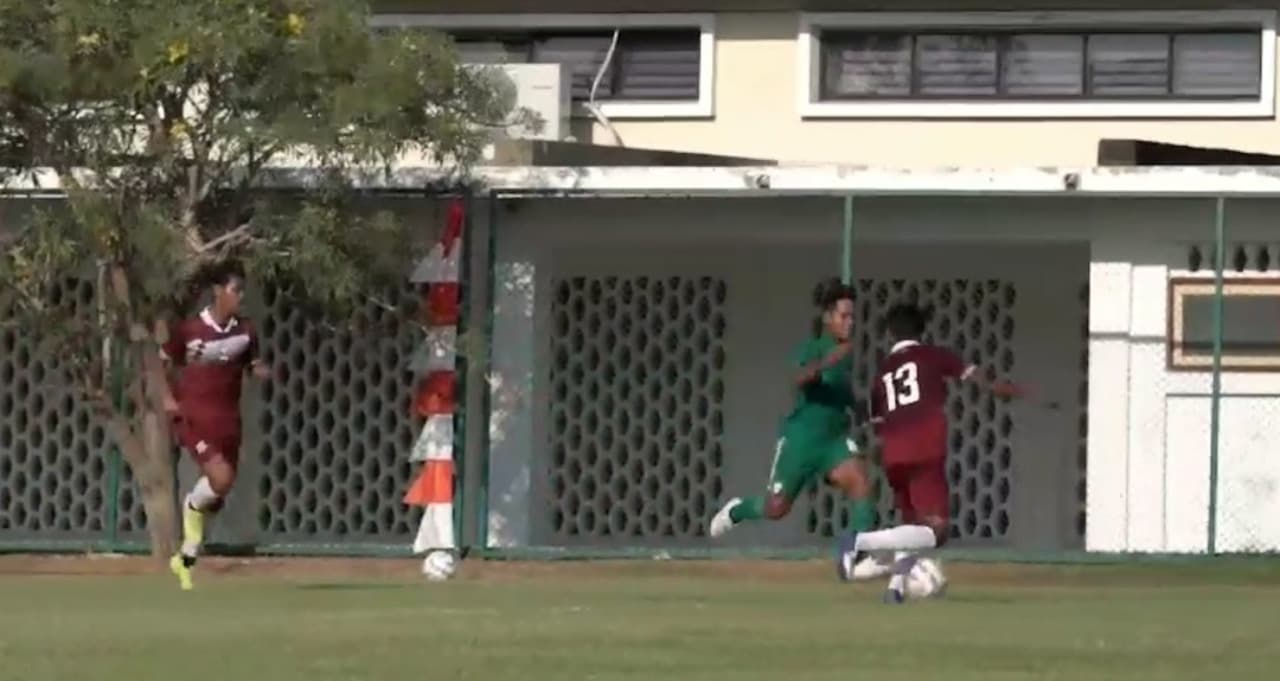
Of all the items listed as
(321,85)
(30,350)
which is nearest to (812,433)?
(321,85)

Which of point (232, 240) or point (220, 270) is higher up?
point (232, 240)

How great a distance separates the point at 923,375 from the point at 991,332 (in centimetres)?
810

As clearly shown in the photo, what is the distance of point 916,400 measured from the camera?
18484 mm

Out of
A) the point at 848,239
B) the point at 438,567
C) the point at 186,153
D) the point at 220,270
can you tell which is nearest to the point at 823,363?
the point at 438,567

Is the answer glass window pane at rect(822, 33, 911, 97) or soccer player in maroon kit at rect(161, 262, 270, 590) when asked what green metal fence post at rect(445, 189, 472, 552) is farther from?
glass window pane at rect(822, 33, 911, 97)

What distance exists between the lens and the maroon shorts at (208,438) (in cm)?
2081

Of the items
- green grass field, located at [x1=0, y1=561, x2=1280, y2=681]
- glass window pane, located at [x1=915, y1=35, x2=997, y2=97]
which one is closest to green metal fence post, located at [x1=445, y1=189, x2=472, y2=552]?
green grass field, located at [x1=0, y1=561, x2=1280, y2=681]

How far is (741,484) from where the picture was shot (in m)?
26.6

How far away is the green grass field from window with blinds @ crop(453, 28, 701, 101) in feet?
23.5

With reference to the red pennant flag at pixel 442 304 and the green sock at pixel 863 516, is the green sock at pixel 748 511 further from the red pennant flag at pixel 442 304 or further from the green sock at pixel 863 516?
the red pennant flag at pixel 442 304

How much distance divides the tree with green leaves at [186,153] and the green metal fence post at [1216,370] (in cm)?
487

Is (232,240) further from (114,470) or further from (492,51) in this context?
(492,51)

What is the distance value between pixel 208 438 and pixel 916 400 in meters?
4.59

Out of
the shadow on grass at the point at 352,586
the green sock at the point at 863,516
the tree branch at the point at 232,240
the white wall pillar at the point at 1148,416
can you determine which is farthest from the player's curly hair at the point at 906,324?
the tree branch at the point at 232,240
